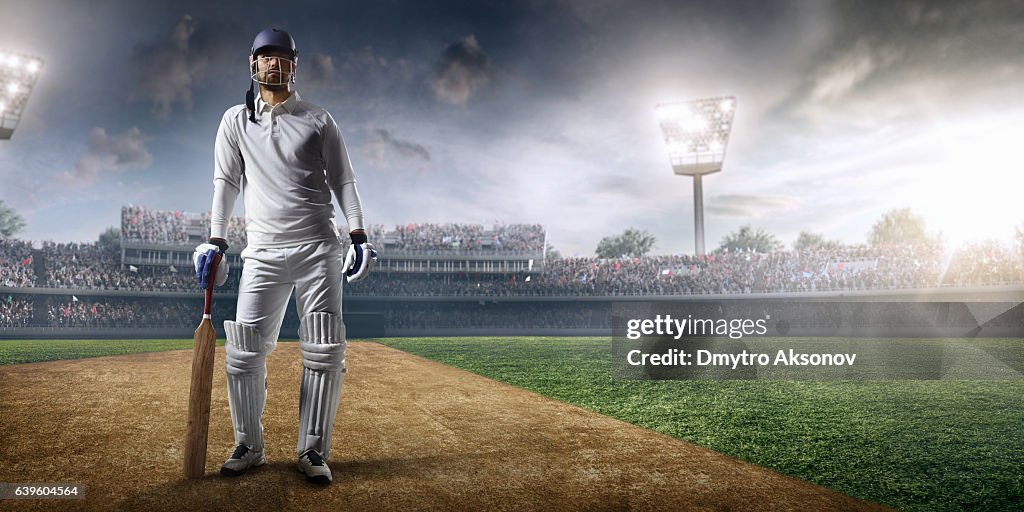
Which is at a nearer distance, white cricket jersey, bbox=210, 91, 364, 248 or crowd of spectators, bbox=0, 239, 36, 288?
white cricket jersey, bbox=210, 91, 364, 248

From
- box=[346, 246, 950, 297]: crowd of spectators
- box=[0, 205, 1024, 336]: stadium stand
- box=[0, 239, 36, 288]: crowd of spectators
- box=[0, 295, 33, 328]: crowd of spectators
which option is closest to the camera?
box=[0, 295, 33, 328]: crowd of spectators

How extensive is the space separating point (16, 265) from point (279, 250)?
102ft

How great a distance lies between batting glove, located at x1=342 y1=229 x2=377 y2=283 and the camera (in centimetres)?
326

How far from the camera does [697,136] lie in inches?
1282

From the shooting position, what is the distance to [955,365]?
33.3 feet

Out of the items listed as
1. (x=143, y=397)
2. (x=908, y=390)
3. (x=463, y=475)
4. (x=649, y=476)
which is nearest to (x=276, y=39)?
(x=463, y=475)

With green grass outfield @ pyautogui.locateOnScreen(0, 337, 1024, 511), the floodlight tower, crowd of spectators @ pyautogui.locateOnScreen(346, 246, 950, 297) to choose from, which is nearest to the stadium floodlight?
crowd of spectators @ pyautogui.locateOnScreen(346, 246, 950, 297)

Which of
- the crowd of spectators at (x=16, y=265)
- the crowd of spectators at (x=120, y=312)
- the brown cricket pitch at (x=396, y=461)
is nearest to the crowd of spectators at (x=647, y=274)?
the crowd of spectators at (x=16, y=265)

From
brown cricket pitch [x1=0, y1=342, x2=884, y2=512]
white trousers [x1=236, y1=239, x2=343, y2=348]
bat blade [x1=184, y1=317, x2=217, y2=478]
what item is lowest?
brown cricket pitch [x1=0, y1=342, x2=884, y2=512]

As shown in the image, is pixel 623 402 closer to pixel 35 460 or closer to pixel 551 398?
pixel 551 398

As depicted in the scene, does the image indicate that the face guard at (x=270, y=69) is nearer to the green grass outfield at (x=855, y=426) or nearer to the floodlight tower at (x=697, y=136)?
the green grass outfield at (x=855, y=426)

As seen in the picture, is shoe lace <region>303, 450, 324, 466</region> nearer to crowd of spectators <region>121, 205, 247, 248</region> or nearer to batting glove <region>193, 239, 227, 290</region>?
batting glove <region>193, 239, 227, 290</region>

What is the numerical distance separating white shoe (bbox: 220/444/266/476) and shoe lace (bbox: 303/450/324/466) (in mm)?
346

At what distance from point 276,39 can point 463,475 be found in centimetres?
277
